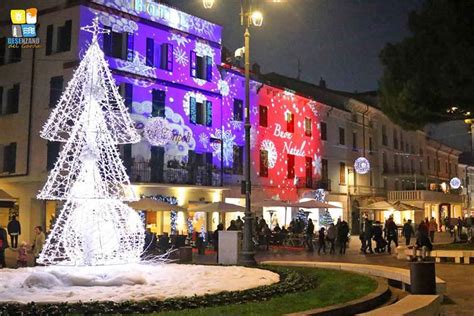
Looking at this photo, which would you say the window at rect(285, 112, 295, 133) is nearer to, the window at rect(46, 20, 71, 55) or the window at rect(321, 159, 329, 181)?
the window at rect(321, 159, 329, 181)

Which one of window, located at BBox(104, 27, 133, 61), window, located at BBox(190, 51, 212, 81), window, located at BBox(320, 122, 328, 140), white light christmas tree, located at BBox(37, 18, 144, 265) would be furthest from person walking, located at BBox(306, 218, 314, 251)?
window, located at BBox(320, 122, 328, 140)

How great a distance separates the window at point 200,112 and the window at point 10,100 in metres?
9.55

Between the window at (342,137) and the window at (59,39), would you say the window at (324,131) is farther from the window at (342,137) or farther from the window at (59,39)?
the window at (59,39)

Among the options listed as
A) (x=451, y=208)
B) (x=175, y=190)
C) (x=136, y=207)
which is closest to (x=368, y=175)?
(x=451, y=208)

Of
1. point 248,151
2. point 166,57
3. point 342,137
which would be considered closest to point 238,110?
point 166,57

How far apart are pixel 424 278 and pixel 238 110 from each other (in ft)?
89.5

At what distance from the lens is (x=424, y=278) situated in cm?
1170

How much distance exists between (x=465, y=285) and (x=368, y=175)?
40105 millimetres

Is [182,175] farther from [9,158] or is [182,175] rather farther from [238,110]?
[9,158]

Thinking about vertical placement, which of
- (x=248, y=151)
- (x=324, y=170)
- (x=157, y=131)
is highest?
(x=157, y=131)

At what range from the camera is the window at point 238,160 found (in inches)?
1479

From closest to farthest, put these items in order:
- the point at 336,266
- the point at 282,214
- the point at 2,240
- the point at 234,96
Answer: the point at 336,266, the point at 2,240, the point at 234,96, the point at 282,214

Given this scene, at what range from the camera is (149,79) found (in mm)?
31844

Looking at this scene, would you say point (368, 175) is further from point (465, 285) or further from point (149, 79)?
point (465, 285)
